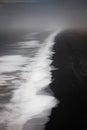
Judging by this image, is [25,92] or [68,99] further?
[25,92]

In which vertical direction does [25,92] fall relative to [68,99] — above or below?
above

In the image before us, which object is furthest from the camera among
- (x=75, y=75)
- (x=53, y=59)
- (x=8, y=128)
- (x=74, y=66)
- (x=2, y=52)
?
(x=2, y=52)

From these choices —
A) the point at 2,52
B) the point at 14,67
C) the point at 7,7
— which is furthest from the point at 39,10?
the point at 14,67

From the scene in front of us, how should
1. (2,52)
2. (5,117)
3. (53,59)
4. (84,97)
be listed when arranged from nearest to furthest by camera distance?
(5,117)
(84,97)
(53,59)
(2,52)

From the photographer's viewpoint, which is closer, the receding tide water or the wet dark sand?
the wet dark sand

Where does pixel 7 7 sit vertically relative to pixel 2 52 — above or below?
above

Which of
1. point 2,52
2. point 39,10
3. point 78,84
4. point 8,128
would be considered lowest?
point 8,128

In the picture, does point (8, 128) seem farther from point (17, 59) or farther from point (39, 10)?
point (39, 10)

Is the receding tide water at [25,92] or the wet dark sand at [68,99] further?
the receding tide water at [25,92]
